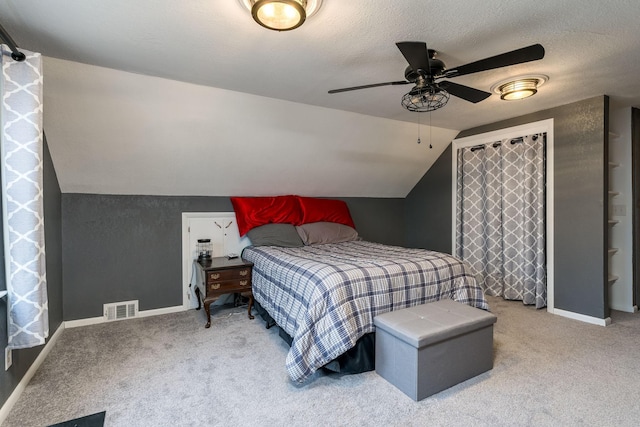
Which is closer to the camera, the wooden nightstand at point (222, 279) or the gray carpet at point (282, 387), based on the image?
the gray carpet at point (282, 387)

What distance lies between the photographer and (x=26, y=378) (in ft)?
6.97

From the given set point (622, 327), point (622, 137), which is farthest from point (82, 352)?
point (622, 137)

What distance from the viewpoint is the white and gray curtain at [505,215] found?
11.9 feet

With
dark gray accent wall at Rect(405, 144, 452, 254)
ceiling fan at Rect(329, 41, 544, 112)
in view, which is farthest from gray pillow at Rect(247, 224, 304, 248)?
dark gray accent wall at Rect(405, 144, 452, 254)

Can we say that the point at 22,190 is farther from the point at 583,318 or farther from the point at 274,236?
the point at 583,318

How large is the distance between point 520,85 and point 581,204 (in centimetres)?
151

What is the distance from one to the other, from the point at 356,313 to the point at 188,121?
90.5 inches

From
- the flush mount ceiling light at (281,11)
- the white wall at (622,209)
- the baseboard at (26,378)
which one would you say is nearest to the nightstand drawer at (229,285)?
the baseboard at (26,378)

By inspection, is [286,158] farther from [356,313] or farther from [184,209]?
[356,313]

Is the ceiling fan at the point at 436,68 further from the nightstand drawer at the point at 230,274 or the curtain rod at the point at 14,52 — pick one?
the nightstand drawer at the point at 230,274

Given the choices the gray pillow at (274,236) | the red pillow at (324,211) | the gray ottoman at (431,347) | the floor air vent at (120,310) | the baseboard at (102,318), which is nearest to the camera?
the gray ottoman at (431,347)

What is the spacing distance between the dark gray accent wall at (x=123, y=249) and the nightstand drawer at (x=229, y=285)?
72 cm

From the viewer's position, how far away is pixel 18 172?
1791mm

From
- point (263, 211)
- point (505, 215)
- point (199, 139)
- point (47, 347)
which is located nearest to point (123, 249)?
point (47, 347)
